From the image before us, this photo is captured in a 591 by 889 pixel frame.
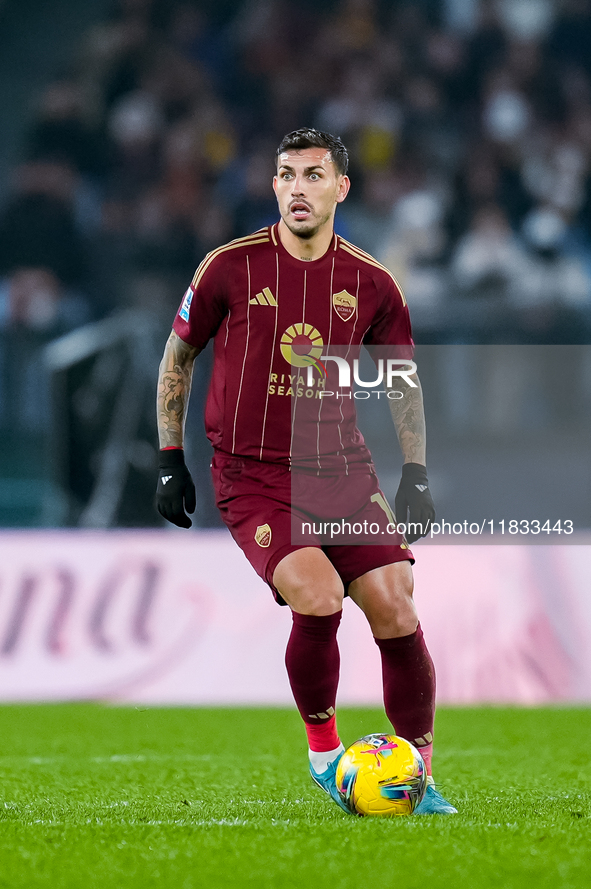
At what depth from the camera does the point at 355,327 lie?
4047 millimetres

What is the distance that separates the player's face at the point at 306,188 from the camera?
3939mm

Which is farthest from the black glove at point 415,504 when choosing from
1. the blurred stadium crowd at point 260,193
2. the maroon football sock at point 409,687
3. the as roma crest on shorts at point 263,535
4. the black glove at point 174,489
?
the blurred stadium crowd at point 260,193

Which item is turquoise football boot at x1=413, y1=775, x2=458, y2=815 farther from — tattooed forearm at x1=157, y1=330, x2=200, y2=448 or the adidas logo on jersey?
the adidas logo on jersey

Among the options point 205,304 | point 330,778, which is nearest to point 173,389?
point 205,304

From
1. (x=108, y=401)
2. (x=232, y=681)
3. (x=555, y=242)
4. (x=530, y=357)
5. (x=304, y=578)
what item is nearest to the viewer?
(x=304, y=578)

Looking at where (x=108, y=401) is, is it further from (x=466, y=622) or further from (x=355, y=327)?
(x=355, y=327)

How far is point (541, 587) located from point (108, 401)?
2830mm

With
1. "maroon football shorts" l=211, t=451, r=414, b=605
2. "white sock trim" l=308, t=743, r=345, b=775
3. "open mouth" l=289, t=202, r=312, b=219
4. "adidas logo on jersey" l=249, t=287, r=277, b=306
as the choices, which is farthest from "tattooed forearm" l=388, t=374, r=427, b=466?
"white sock trim" l=308, t=743, r=345, b=775

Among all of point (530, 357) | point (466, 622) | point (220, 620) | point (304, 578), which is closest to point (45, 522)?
point (220, 620)

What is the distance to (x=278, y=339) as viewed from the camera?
3955 millimetres

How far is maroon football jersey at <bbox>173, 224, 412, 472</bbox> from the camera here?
3.96m

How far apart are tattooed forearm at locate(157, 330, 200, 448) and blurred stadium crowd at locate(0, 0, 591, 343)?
4029mm

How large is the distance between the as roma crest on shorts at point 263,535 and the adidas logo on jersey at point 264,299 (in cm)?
76

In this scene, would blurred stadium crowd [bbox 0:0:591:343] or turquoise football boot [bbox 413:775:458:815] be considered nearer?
turquoise football boot [bbox 413:775:458:815]
